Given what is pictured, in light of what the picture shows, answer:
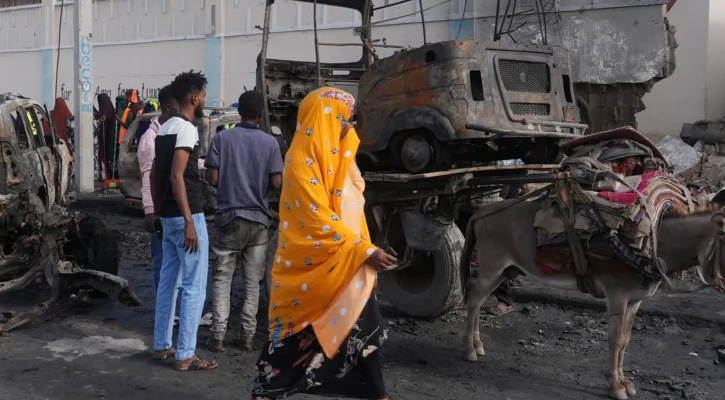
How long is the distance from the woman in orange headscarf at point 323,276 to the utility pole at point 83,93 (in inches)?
514

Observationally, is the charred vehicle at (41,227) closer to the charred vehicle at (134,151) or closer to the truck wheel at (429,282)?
the truck wheel at (429,282)

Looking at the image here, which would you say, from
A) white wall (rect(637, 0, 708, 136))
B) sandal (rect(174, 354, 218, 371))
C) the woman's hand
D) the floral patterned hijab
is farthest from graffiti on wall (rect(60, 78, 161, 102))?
the woman's hand

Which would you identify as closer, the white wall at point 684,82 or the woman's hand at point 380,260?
the woman's hand at point 380,260

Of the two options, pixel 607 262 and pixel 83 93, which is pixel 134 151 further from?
pixel 607 262

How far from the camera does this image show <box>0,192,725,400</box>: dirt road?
4.91 metres

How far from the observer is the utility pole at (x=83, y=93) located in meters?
15.4

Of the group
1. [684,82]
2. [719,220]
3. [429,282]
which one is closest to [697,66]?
[684,82]

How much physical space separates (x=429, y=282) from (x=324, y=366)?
325 centimetres

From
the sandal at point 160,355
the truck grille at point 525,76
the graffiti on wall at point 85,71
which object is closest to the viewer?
the sandal at point 160,355

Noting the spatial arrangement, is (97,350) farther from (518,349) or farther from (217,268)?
(518,349)

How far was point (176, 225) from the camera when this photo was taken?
5020 millimetres

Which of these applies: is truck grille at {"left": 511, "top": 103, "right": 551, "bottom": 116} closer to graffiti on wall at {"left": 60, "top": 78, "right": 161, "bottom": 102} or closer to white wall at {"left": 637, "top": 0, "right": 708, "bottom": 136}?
white wall at {"left": 637, "top": 0, "right": 708, "bottom": 136}

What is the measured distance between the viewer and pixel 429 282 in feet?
22.2

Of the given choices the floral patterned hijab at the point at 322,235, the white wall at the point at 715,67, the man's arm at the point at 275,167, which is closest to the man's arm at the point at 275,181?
the man's arm at the point at 275,167
